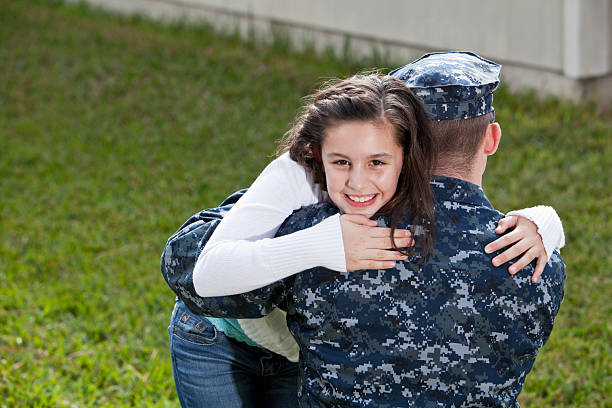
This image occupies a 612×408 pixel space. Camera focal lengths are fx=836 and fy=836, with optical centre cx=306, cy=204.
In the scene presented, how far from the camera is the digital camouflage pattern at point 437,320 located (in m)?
1.95

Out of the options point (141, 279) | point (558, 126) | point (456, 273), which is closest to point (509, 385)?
point (456, 273)

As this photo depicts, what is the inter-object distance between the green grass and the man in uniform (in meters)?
2.02

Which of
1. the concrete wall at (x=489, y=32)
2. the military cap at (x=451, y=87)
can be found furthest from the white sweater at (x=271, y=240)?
the concrete wall at (x=489, y=32)

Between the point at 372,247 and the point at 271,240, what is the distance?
249mm

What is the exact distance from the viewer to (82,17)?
10.5 metres

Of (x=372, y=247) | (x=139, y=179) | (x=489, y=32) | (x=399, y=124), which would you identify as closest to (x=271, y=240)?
(x=372, y=247)

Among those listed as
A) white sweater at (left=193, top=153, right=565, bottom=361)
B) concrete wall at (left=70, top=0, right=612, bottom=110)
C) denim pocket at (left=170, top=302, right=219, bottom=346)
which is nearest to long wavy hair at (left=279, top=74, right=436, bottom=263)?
white sweater at (left=193, top=153, right=565, bottom=361)

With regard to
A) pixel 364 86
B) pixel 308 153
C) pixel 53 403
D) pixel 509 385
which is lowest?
pixel 53 403

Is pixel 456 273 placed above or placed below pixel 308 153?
below

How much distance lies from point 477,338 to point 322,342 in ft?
1.21

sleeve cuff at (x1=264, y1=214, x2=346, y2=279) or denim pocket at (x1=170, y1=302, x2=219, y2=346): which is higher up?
sleeve cuff at (x1=264, y1=214, x2=346, y2=279)

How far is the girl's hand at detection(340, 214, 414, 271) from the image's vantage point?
77.3 inches

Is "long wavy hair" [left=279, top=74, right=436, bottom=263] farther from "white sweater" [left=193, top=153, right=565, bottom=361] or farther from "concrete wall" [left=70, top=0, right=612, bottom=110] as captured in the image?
"concrete wall" [left=70, top=0, right=612, bottom=110]

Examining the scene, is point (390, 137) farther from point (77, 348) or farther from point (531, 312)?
point (77, 348)
